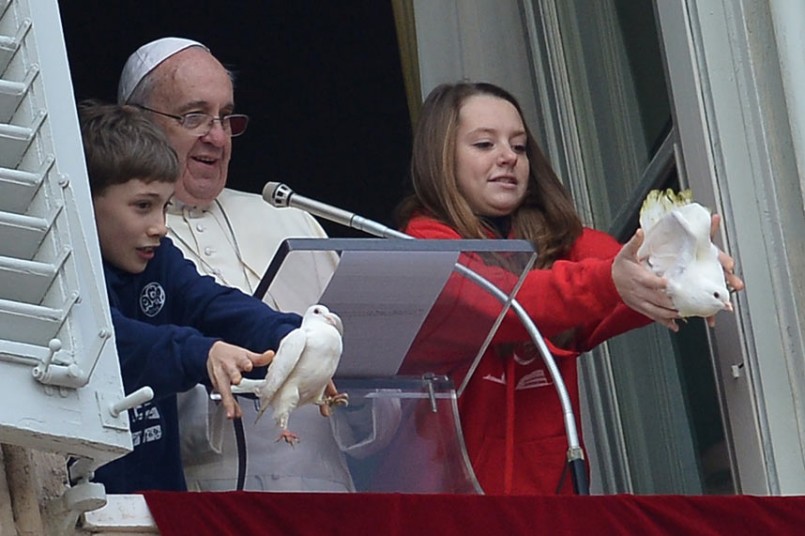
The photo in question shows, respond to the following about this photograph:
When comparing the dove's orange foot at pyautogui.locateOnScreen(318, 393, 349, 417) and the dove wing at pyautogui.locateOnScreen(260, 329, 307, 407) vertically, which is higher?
the dove wing at pyautogui.locateOnScreen(260, 329, 307, 407)

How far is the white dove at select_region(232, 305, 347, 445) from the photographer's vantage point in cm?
313

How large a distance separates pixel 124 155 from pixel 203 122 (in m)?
0.63

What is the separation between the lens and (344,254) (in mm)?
3453

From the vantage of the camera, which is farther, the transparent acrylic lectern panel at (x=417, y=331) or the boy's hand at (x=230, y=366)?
the transparent acrylic lectern panel at (x=417, y=331)

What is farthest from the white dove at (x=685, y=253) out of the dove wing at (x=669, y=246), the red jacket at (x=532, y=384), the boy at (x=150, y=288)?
the boy at (x=150, y=288)

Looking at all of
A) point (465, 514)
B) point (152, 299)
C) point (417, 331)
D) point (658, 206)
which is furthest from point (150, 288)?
point (658, 206)

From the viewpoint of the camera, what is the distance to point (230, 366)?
3.17m

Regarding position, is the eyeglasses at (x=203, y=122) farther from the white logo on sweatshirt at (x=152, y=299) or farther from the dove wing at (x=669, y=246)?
the dove wing at (x=669, y=246)

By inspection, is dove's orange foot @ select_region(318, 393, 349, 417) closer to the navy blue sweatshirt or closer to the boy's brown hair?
the navy blue sweatshirt

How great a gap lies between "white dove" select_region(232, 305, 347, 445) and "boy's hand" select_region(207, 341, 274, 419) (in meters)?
0.02

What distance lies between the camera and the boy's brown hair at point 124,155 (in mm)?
3643

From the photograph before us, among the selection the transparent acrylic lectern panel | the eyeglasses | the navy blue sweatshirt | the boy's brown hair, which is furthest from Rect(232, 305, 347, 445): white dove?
the eyeglasses

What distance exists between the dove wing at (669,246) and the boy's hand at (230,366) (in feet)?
2.38

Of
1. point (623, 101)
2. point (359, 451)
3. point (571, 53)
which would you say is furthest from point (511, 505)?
point (571, 53)
